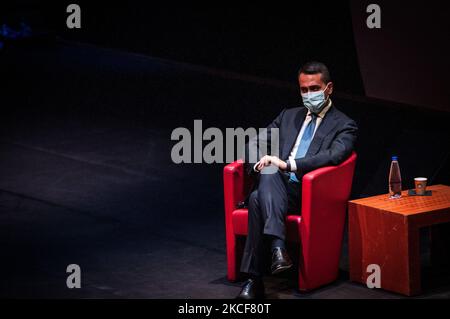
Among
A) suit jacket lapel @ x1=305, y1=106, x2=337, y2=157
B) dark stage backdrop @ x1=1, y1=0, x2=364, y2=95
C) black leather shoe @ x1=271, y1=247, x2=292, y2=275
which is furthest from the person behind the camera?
dark stage backdrop @ x1=1, y1=0, x2=364, y2=95

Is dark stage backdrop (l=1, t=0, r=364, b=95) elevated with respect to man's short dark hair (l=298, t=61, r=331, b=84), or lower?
elevated

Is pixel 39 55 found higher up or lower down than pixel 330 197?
higher up

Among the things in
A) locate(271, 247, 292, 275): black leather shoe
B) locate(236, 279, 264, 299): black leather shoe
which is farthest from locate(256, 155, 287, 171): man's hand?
locate(236, 279, 264, 299): black leather shoe

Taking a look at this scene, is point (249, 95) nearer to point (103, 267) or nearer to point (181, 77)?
point (181, 77)

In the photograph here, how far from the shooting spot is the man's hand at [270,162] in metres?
4.86

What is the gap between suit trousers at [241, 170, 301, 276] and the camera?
4.66m

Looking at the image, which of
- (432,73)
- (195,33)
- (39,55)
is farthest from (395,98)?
(39,55)

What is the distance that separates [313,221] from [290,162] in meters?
0.38

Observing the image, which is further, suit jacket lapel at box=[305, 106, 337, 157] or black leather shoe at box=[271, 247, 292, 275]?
suit jacket lapel at box=[305, 106, 337, 157]

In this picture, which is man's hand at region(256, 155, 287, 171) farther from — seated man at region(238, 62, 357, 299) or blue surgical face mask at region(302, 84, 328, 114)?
blue surgical face mask at region(302, 84, 328, 114)

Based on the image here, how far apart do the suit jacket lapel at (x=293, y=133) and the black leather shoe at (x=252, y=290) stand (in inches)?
32.1

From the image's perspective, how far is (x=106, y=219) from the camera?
614cm

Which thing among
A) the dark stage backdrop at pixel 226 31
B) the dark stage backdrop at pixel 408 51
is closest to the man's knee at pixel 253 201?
the dark stage backdrop at pixel 408 51

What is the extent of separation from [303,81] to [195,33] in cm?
874
